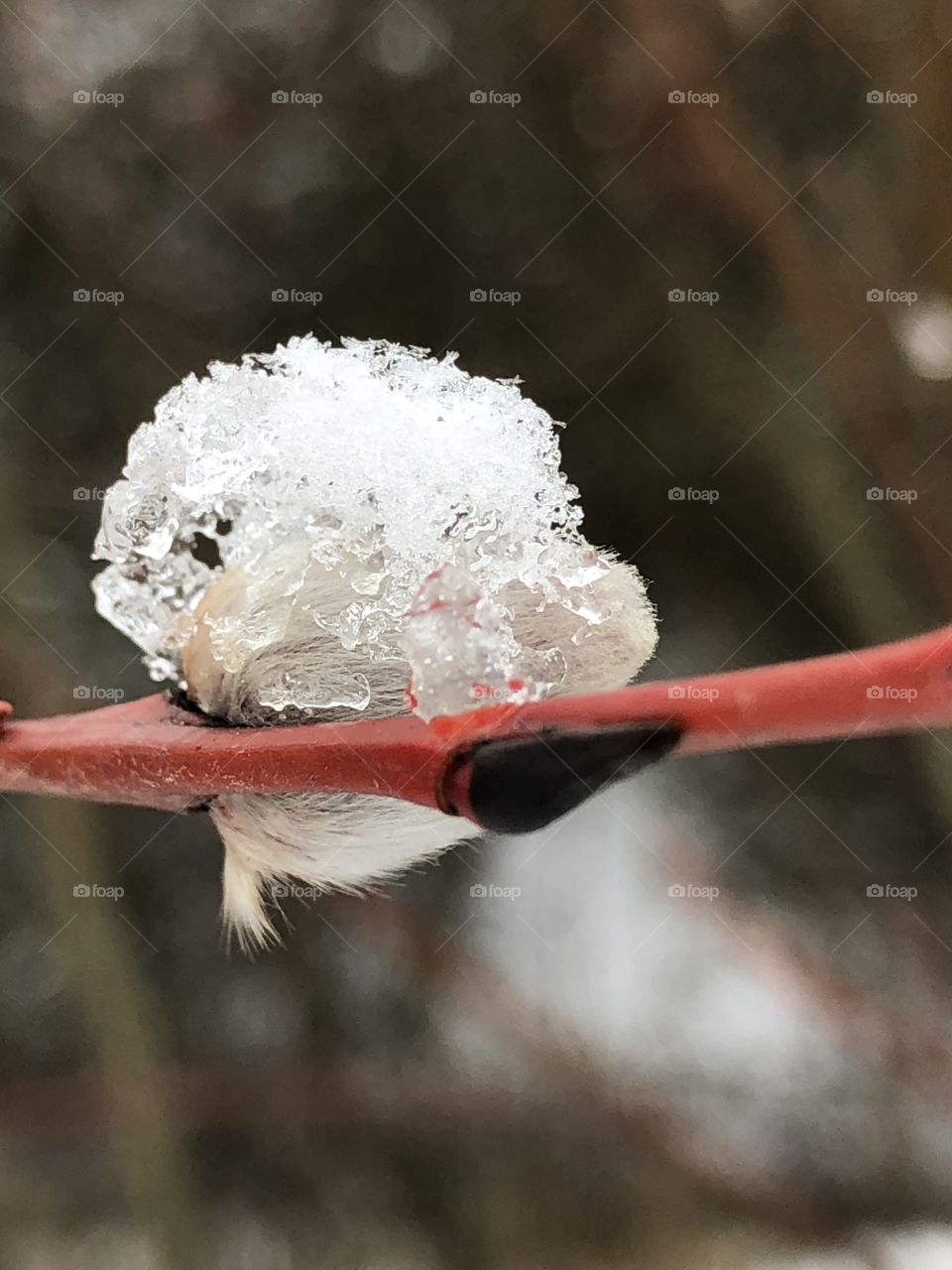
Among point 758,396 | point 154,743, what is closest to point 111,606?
point 154,743

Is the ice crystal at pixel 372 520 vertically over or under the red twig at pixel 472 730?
over

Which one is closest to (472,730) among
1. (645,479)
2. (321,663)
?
(321,663)

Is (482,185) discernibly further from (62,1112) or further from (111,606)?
(62,1112)

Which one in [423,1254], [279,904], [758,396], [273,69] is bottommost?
[423,1254]

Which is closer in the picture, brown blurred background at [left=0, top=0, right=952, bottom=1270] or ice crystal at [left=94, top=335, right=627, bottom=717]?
ice crystal at [left=94, top=335, right=627, bottom=717]

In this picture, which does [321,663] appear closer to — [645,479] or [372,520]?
[372,520]
